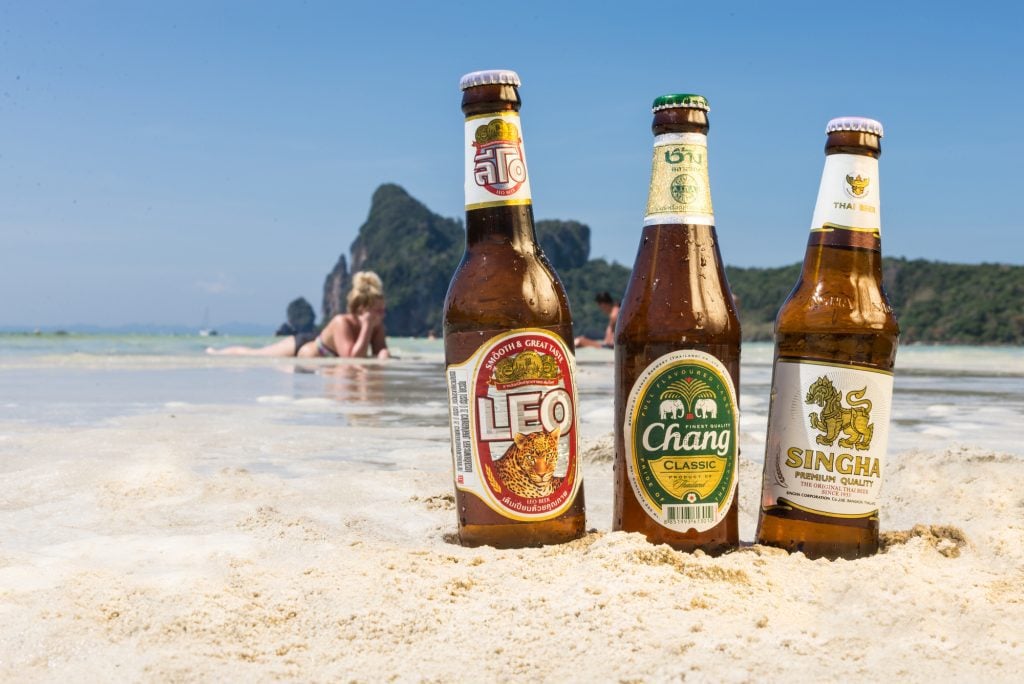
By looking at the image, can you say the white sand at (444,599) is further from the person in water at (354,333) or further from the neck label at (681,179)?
the person in water at (354,333)

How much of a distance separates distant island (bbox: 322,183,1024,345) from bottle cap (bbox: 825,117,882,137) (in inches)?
417

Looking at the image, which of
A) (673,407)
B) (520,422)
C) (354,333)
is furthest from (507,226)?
(354,333)

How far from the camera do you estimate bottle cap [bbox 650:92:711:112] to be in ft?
7.29

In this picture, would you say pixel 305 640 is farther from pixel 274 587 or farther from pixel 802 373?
pixel 802 373

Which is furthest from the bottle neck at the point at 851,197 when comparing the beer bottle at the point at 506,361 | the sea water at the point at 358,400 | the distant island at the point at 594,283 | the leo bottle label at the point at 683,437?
the distant island at the point at 594,283

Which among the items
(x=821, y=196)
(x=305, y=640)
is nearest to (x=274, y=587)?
(x=305, y=640)

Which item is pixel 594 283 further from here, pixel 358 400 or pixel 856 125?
pixel 856 125

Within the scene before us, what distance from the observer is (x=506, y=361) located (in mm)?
2229

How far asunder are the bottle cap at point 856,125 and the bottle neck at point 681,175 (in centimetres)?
37

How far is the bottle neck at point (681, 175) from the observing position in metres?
2.24

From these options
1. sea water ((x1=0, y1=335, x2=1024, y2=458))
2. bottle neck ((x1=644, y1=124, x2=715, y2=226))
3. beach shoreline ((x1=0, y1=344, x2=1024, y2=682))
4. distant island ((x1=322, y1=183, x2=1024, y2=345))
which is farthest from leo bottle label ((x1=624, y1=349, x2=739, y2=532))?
distant island ((x1=322, y1=183, x2=1024, y2=345))

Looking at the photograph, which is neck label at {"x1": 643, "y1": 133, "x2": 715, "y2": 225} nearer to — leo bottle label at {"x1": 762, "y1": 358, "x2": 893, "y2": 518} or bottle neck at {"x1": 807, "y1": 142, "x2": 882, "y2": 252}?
bottle neck at {"x1": 807, "y1": 142, "x2": 882, "y2": 252}

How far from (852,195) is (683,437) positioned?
778 millimetres

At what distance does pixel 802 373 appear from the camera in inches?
88.6
